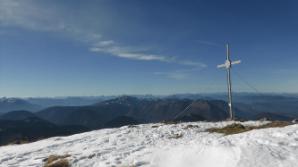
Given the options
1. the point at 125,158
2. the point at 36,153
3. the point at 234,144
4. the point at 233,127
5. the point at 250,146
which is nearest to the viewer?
the point at 250,146

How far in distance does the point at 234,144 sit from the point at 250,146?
0.96m

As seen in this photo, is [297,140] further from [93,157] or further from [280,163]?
[93,157]

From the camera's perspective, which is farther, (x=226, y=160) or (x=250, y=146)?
(x=250, y=146)

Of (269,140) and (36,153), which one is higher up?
(269,140)

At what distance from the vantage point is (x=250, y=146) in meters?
11.7

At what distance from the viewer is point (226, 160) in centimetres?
1079

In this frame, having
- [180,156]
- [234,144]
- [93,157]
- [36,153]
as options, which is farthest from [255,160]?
[36,153]

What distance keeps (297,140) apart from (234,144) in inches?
109

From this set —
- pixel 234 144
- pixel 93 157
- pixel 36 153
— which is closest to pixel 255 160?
pixel 234 144

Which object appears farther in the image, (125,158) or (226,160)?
(125,158)

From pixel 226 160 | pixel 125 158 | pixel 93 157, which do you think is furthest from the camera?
pixel 93 157

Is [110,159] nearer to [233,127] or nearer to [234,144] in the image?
[234,144]

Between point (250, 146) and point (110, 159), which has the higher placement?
point (250, 146)

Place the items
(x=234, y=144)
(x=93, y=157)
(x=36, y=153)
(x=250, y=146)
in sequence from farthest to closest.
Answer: (x=36, y=153)
(x=93, y=157)
(x=234, y=144)
(x=250, y=146)
